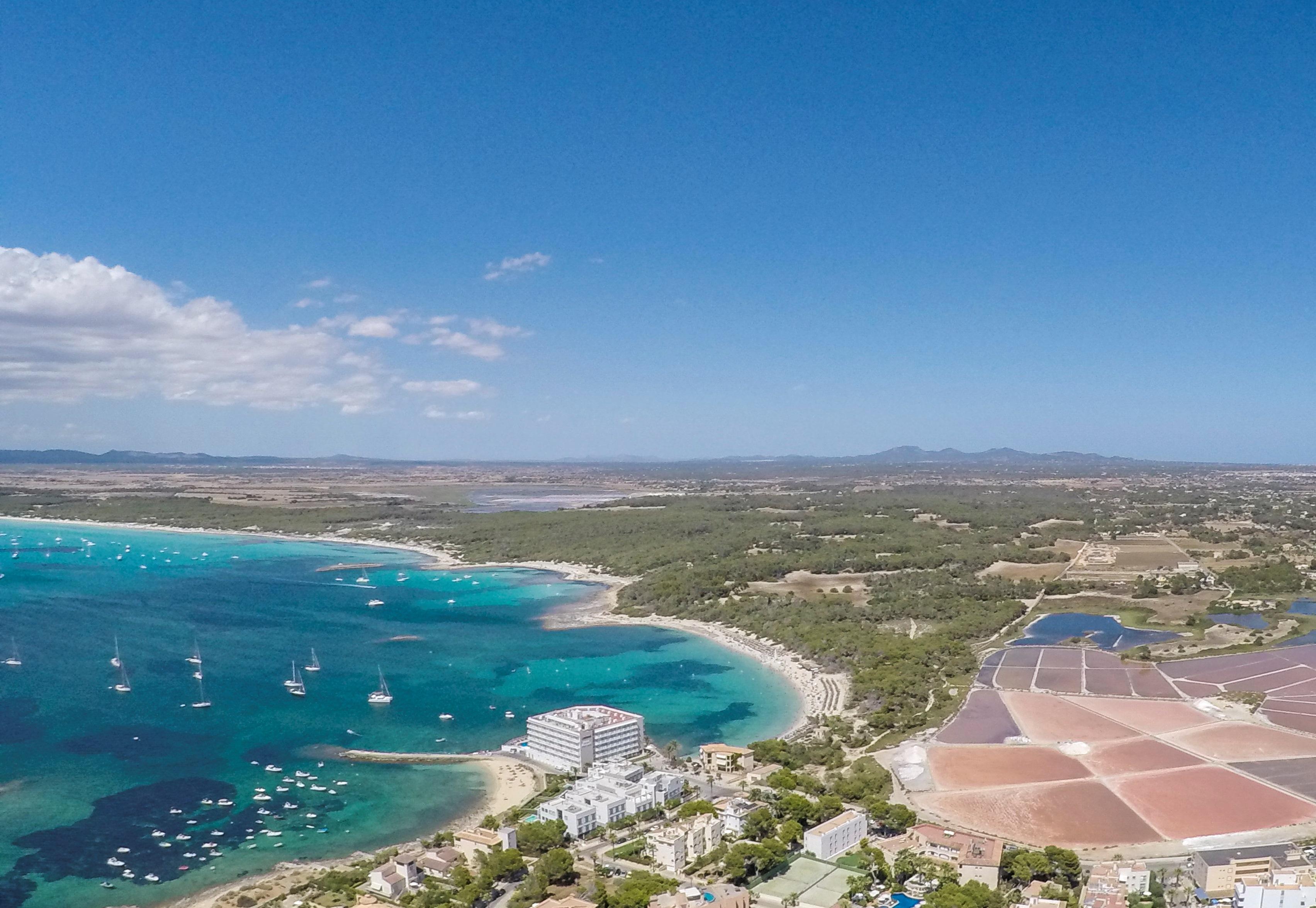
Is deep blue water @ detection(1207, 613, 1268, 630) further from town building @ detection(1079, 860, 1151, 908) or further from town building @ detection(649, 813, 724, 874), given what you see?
town building @ detection(649, 813, 724, 874)

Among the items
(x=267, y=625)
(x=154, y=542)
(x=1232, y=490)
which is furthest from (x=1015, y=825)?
(x=1232, y=490)

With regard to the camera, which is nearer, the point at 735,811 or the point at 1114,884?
the point at 1114,884

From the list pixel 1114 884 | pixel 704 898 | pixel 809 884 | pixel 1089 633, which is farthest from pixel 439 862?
pixel 1089 633

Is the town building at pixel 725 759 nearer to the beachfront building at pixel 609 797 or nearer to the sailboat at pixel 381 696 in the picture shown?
the beachfront building at pixel 609 797

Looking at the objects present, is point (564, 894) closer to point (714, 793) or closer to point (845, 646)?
point (714, 793)

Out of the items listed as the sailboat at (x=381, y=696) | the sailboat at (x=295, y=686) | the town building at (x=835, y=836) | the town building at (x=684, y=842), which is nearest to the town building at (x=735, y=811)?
the town building at (x=684, y=842)

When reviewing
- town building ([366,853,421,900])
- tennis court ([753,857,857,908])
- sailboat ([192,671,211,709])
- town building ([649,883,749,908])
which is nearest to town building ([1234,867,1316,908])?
tennis court ([753,857,857,908])

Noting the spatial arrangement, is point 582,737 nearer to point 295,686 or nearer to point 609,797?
point 609,797
